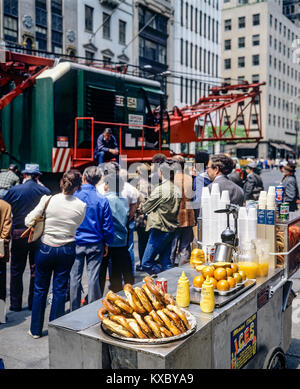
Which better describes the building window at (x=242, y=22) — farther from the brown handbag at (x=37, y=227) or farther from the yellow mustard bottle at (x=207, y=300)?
the yellow mustard bottle at (x=207, y=300)

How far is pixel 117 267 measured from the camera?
6152mm

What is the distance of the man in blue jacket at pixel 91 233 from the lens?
5.41 metres

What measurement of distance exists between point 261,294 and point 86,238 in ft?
8.06

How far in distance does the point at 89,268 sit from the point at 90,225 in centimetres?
56

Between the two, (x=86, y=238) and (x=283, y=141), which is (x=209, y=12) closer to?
(x=283, y=141)

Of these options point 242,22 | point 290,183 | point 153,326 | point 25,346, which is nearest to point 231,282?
point 153,326

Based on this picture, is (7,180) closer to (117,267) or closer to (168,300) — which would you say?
(117,267)

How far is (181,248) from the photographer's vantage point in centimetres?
766

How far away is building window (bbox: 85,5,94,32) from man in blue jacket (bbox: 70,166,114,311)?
75.1 ft

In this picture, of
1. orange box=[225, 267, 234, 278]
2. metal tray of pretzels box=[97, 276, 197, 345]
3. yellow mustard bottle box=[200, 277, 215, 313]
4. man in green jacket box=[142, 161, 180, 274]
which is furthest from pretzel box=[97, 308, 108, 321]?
man in green jacket box=[142, 161, 180, 274]

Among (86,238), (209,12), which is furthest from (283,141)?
(86,238)

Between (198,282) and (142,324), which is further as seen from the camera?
(198,282)

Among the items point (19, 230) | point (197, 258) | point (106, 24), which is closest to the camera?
point (197, 258)

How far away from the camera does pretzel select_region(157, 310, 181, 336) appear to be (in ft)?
8.91
